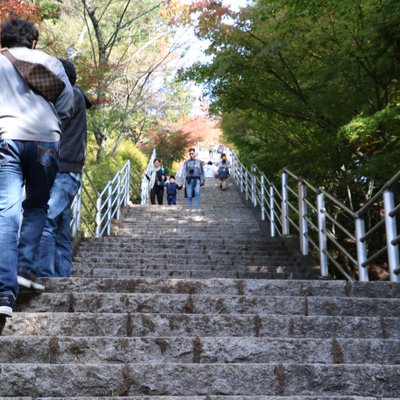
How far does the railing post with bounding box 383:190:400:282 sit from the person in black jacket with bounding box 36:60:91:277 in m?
2.49

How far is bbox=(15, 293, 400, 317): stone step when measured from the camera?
117 inches

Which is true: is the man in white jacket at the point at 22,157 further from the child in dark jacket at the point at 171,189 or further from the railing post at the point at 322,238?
the child in dark jacket at the point at 171,189

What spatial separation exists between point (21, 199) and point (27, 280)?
490mm

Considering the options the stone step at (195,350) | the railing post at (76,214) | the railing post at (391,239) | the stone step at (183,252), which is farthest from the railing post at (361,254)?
the railing post at (76,214)

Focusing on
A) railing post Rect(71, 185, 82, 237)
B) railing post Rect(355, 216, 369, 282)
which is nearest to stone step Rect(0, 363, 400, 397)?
railing post Rect(355, 216, 369, 282)

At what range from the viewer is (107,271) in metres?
Result: 5.57

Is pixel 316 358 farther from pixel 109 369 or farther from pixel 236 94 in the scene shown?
pixel 236 94

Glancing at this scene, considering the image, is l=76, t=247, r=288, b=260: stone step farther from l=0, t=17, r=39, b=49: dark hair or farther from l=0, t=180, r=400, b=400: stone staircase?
l=0, t=17, r=39, b=49: dark hair

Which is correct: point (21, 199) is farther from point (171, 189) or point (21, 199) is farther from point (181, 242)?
point (171, 189)

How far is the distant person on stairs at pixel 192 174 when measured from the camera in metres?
11.9

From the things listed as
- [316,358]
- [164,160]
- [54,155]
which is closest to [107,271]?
[54,155]

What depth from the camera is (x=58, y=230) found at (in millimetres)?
4066

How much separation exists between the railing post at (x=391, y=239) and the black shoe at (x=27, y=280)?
8.52ft

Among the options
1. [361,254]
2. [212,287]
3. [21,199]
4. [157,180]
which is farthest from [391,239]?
[157,180]
